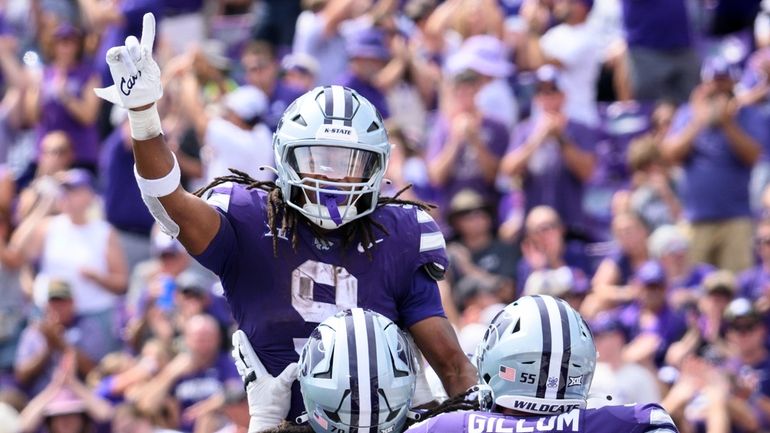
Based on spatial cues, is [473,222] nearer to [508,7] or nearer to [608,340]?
[608,340]

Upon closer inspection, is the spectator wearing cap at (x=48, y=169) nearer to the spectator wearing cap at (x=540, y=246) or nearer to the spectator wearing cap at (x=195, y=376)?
the spectator wearing cap at (x=195, y=376)

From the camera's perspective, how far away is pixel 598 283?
1062cm

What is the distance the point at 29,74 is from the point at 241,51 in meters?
1.91

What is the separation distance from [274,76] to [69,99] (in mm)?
1565

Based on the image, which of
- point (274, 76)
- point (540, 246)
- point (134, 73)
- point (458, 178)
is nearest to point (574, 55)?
point (458, 178)

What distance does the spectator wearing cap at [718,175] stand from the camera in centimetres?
1110

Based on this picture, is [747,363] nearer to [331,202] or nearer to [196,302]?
[196,302]

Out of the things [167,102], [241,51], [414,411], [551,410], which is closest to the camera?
[551,410]

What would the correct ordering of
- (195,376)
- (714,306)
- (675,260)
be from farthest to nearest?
(675,260) → (195,376) → (714,306)

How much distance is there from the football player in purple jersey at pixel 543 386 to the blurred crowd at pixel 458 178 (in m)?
3.83

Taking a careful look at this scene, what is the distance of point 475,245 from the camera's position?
10836 millimetres

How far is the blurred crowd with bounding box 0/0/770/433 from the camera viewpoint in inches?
388

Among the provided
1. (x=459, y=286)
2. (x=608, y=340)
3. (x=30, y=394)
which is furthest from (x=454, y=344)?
(x=30, y=394)

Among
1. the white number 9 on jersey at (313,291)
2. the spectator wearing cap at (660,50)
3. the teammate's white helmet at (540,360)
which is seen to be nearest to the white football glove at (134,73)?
the white number 9 on jersey at (313,291)
